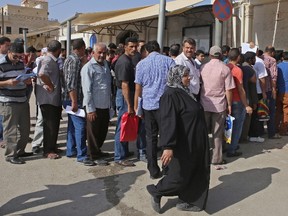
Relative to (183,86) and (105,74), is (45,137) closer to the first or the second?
(105,74)

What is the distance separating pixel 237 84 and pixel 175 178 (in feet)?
8.14

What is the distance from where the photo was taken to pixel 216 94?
5332mm

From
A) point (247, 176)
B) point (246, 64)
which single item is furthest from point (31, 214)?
point (246, 64)

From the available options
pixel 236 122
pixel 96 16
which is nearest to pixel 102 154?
pixel 236 122

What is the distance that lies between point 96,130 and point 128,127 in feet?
1.73

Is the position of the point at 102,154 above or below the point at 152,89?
below

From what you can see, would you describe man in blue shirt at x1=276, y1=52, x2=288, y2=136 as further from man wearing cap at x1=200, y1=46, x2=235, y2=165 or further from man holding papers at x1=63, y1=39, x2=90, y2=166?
man holding papers at x1=63, y1=39, x2=90, y2=166

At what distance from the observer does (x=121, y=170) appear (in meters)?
5.24

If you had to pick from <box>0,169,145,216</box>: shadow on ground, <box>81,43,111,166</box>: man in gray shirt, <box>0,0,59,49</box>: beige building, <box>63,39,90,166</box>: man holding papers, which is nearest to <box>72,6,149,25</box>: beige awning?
<box>63,39,90,166</box>: man holding papers

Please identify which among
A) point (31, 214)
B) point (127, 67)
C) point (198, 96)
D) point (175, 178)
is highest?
point (127, 67)

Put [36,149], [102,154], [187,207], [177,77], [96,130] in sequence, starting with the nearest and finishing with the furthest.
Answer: [177,77] → [187,207] → [96,130] → [102,154] → [36,149]

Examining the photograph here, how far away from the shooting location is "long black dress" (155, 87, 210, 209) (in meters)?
3.60

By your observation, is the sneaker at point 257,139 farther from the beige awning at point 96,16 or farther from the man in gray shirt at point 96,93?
the beige awning at point 96,16

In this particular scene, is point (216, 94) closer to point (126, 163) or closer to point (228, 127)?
point (228, 127)
